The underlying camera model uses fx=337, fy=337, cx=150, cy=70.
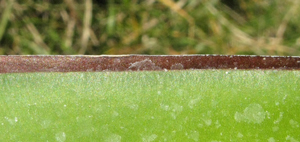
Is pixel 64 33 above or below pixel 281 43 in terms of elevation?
below

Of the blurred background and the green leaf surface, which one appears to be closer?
the green leaf surface

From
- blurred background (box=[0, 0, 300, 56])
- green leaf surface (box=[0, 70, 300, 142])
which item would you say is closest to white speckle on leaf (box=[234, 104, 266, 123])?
green leaf surface (box=[0, 70, 300, 142])

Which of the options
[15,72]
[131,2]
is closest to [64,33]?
[131,2]

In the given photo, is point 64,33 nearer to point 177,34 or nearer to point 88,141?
point 177,34

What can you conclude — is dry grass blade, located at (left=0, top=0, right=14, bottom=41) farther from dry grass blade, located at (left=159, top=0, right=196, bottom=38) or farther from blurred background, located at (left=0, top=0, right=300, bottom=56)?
dry grass blade, located at (left=159, top=0, right=196, bottom=38)

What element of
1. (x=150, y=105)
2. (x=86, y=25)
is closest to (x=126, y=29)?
(x=86, y=25)

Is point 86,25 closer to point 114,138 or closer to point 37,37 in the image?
point 37,37

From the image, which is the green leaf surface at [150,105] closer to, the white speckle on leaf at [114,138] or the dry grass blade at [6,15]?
the white speckle on leaf at [114,138]

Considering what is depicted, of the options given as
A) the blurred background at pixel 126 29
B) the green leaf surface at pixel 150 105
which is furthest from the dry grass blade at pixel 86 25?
the green leaf surface at pixel 150 105
